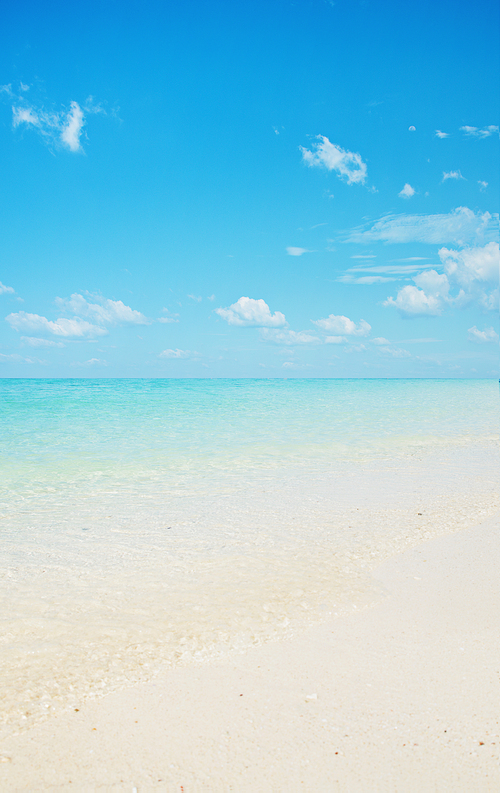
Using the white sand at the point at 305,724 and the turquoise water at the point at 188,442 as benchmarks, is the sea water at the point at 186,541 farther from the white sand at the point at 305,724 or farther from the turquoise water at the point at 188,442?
the white sand at the point at 305,724

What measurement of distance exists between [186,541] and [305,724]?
3523 mm

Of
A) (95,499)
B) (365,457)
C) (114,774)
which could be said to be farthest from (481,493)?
(114,774)

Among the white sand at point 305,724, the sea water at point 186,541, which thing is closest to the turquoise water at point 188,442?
the sea water at point 186,541

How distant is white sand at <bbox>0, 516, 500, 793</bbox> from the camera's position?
7.98ft

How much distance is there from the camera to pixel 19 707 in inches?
116

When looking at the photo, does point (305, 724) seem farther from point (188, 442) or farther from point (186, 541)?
point (188, 442)

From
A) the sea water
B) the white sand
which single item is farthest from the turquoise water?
the white sand

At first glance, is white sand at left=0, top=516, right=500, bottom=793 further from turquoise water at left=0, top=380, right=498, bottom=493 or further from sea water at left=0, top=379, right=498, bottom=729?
turquoise water at left=0, top=380, right=498, bottom=493

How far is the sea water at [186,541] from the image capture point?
12.0ft

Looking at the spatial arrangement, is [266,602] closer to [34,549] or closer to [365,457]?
[34,549]

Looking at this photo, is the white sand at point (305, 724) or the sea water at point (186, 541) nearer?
the white sand at point (305, 724)

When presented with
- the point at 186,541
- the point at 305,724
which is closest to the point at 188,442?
the point at 186,541

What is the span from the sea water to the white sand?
271mm

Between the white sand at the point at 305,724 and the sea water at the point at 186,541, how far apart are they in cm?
27
